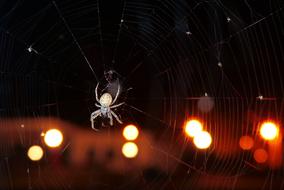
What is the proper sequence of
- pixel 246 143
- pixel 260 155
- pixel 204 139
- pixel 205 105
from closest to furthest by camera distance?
pixel 204 139
pixel 205 105
pixel 246 143
pixel 260 155

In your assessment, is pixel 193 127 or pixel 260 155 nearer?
pixel 193 127

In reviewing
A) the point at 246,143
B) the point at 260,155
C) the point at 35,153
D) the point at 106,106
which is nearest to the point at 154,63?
the point at 106,106

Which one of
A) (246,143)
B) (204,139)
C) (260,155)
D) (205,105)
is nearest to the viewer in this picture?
(204,139)

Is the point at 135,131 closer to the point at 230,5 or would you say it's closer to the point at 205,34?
the point at 205,34

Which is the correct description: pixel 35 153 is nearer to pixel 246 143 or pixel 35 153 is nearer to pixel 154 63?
pixel 154 63

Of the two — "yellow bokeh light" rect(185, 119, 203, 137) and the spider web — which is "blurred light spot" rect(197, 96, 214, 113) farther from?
"yellow bokeh light" rect(185, 119, 203, 137)

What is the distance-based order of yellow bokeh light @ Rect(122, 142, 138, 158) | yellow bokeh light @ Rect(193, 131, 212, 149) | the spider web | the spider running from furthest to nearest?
yellow bokeh light @ Rect(122, 142, 138, 158)
the spider
yellow bokeh light @ Rect(193, 131, 212, 149)
the spider web

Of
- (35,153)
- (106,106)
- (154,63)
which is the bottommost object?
(35,153)

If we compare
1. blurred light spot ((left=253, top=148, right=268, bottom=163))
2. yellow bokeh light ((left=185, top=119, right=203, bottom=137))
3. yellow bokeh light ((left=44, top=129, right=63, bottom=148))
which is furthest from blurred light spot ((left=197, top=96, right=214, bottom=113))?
yellow bokeh light ((left=44, top=129, right=63, bottom=148))
